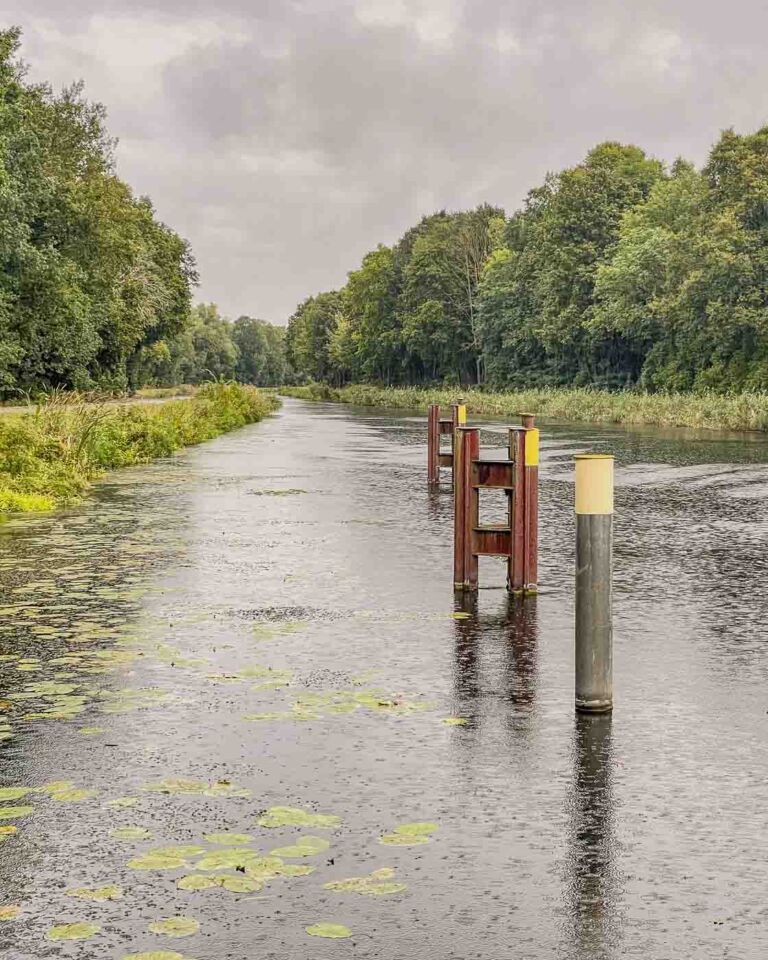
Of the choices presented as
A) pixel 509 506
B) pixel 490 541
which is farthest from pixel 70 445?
pixel 509 506

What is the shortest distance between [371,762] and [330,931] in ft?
6.53

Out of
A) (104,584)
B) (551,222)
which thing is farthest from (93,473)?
(551,222)

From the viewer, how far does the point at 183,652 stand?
29.4 ft

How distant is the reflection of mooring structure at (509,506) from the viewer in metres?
11.0

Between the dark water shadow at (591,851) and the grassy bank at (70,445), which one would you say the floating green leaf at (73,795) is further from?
the grassy bank at (70,445)

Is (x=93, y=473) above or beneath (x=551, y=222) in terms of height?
beneath

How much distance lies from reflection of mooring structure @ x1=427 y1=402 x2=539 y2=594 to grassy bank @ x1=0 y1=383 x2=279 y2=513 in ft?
29.1

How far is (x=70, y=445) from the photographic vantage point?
22.4 m

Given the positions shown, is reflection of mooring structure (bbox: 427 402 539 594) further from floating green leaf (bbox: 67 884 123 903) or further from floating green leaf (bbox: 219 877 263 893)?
floating green leaf (bbox: 67 884 123 903)

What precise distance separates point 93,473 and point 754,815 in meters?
20.2

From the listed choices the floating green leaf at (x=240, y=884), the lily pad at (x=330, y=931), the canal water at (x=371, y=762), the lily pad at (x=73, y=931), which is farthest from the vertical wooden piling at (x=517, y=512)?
the lily pad at (x=73, y=931)

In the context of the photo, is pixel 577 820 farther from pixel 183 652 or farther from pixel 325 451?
pixel 325 451

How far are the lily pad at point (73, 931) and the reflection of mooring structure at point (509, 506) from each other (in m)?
6.83

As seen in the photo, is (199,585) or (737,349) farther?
(737,349)
